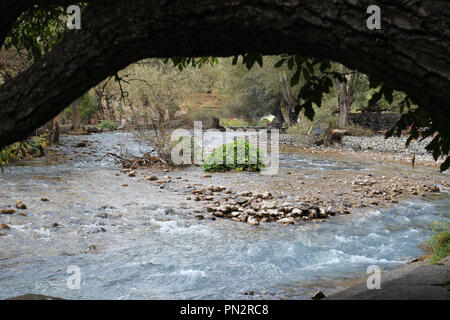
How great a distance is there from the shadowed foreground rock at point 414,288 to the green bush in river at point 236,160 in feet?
31.2

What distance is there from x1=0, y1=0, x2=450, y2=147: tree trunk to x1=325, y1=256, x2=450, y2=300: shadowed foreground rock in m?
1.83

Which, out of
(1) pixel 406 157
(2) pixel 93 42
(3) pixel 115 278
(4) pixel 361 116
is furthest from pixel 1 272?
(4) pixel 361 116

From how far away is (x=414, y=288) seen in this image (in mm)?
3506

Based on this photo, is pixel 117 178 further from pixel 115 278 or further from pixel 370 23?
pixel 370 23

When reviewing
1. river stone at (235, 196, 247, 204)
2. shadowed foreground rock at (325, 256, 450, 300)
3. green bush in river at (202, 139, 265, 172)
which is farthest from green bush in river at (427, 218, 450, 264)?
green bush in river at (202, 139, 265, 172)

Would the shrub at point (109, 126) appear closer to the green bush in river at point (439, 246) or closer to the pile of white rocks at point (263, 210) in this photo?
the pile of white rocks at point (263, 210)

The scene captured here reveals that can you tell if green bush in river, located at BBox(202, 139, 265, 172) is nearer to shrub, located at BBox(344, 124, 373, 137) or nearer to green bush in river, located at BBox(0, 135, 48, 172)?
green bush in river, located at BBox(0, 135, 48, 172)

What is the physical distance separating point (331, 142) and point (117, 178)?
14.9 meters

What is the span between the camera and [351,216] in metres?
8.42

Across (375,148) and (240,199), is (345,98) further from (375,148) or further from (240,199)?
(240,199)

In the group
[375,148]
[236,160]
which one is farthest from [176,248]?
[375,148]

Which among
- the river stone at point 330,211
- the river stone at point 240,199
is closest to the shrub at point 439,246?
the river stone at point 330,211

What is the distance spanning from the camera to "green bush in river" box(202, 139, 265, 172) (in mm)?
13477

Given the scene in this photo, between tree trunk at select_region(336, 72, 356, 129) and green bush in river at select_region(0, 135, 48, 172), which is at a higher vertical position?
tree trunk at select_region(336, 72, 356, 129)
